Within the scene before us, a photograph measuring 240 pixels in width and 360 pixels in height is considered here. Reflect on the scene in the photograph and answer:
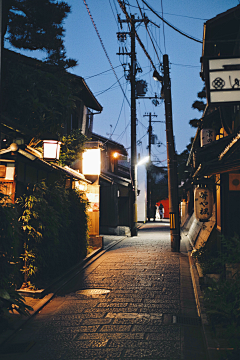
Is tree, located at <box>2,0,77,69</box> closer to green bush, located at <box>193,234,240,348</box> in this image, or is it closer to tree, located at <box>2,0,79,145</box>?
tree, located at <box>2,0,79,145</box>

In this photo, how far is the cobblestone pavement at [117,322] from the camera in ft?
20.6

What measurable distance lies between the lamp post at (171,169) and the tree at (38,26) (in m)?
7.98

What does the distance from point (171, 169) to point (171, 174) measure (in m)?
0.28

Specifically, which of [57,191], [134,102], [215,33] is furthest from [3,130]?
[134,102]

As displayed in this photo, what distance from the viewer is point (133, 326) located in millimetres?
7539

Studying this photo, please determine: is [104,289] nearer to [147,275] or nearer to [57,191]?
[147,275]

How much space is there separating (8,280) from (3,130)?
614cm

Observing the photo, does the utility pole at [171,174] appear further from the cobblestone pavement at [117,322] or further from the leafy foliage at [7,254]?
the leafy foliage at [7,254]

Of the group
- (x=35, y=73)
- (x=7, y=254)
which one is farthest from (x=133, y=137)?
(x=7, y=254)

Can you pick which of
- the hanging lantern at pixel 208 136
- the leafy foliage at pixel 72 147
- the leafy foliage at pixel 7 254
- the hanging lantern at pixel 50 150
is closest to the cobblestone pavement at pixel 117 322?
the leafy foliage at pixel 7 254

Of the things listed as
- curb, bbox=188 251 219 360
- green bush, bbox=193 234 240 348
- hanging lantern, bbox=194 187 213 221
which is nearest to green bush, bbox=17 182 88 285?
curb, bbox=188 251 219 360

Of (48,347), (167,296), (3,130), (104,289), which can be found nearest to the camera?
(48,347)

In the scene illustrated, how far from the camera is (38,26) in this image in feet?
43.4

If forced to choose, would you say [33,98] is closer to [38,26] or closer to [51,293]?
[38,26]
